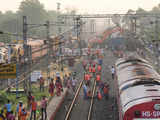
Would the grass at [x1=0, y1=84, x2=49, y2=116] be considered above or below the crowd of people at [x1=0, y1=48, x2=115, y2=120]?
below

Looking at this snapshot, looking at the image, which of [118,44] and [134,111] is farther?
[118,44]

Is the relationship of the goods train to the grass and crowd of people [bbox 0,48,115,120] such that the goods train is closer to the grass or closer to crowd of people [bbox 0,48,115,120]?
crowd of people [bbox 0,48,115,120]

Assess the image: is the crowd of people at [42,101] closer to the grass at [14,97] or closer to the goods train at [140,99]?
the grass at [14,97]

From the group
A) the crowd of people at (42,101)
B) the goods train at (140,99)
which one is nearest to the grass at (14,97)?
the crowd of people at (42,101)

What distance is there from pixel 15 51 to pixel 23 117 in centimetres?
1339

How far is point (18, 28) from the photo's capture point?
6438 centimetres

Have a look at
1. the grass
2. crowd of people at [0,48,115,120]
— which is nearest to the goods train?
crowd of people at [0,48,115,120]

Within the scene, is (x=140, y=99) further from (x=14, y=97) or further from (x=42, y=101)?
(x=14, y=97)

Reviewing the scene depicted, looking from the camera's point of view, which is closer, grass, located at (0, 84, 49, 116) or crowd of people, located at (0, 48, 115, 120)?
crowd of people, located at (0, 48, 115, 120)

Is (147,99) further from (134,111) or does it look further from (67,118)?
Result: (67,118)

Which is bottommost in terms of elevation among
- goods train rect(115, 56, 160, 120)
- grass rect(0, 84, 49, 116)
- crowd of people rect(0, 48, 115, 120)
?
grass rect(0, 84, 49, 116)

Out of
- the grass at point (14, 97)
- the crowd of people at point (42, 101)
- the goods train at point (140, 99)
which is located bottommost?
the grass at point (14, 97)

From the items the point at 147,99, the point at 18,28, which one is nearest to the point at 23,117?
the point at 147,99

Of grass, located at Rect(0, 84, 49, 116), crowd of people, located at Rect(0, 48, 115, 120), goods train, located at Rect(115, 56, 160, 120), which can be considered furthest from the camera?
grass, located at Rect(0, 84, 49, 116)
